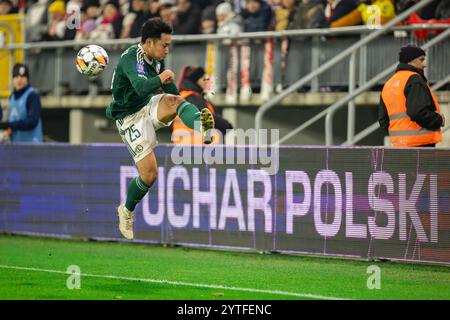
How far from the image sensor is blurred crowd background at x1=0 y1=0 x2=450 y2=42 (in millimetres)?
17422

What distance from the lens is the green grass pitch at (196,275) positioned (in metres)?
10.6

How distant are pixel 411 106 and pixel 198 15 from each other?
765 cm

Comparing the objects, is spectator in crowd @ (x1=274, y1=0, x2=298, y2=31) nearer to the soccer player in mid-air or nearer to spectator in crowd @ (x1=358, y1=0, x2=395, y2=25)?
spectator in crowd @ (x1=358, y1=0, x2=395, y2=25)

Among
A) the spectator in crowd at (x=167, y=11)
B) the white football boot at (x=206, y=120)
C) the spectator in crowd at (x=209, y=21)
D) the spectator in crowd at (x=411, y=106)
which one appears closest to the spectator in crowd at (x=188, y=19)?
the spectator in crowd at (x=167, y=11)

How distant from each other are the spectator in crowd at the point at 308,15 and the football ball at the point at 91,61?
5.88m

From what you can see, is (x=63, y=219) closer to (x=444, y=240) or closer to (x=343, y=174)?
→ (x=343, y=174)

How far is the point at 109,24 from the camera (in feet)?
71.0

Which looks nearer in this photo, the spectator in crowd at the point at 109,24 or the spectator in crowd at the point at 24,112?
the spectator in crowd at the point at 24,112

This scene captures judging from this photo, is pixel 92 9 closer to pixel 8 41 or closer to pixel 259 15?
pixel 8 41

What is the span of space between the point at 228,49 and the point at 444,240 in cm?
765

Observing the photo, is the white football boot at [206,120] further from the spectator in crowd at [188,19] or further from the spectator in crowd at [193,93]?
the spectator in crowd at [188,19]

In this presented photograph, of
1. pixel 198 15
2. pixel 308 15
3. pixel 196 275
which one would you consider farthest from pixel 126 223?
pixel 198 15

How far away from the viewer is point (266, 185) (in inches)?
558

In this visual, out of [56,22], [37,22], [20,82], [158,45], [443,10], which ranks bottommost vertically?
[158,45]
